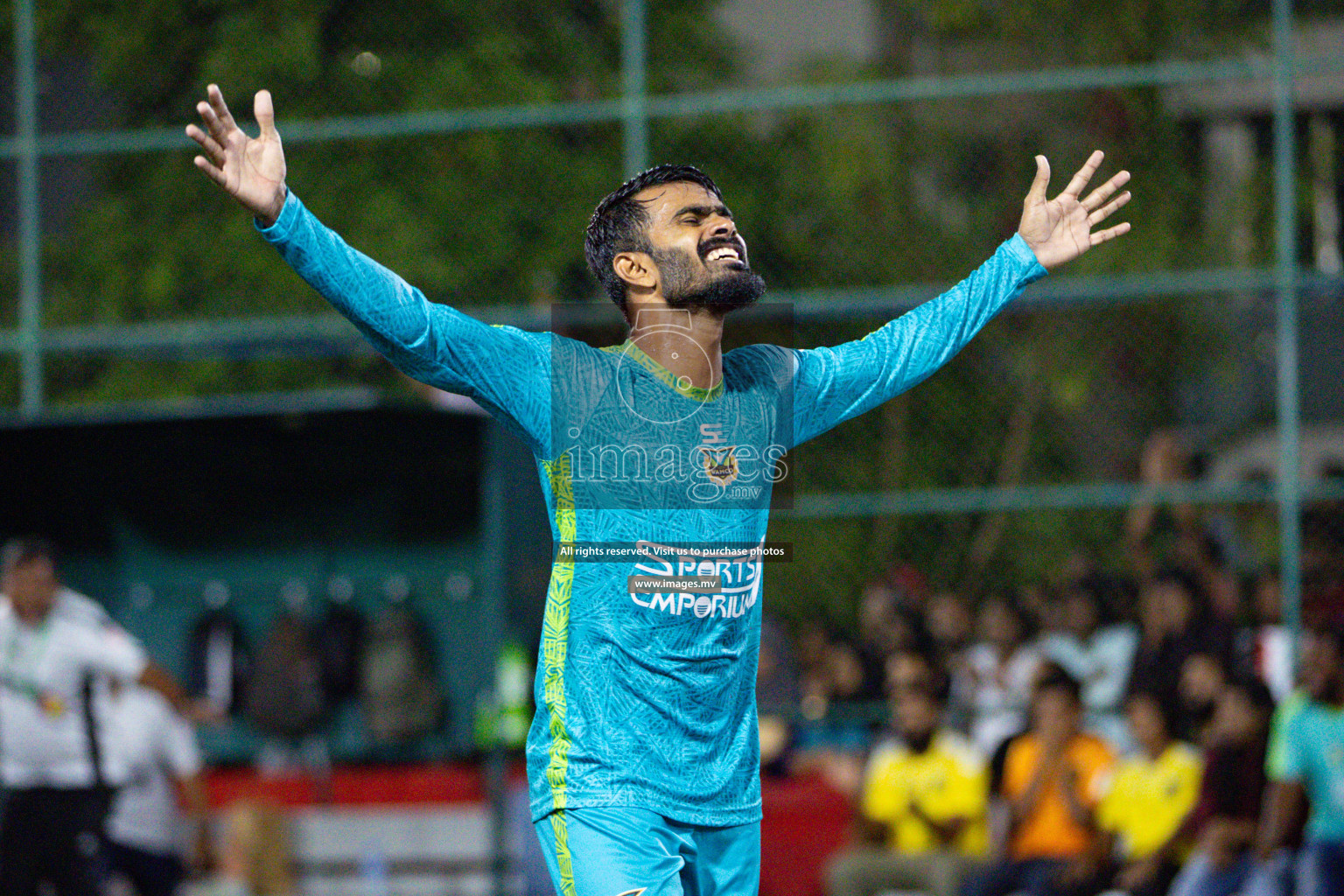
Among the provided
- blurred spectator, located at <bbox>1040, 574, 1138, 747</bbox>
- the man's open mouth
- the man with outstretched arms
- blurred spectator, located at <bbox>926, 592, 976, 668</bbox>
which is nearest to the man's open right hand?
A: the man with outstretched arms

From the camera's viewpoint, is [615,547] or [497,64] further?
→ [497,64]

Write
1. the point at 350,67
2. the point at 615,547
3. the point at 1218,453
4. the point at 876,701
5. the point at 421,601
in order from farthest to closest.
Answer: the point at 1218,453 < the point at 350,67 < the point at 421,601 < the point at 876,701 < the point at 615,547

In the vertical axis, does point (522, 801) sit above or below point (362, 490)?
below

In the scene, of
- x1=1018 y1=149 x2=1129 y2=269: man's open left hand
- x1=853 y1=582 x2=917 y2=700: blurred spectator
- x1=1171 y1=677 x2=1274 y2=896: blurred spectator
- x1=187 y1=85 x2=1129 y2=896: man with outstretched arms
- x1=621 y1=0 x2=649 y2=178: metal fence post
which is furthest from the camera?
x1=853 y1=582 x2=917 y2=700: blurred spectator

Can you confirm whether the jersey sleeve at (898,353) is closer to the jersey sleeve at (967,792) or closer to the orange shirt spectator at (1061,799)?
the orange shirt spectator at (1061,799)

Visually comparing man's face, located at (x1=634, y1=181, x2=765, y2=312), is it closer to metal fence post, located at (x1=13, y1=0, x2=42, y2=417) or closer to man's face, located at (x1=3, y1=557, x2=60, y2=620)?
man's face, located at (x1=3, y1=557, x2=60, y2=620)

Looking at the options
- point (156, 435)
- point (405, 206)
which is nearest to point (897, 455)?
point (405, 206)

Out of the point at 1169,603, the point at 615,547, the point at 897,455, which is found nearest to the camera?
the point at 615,547

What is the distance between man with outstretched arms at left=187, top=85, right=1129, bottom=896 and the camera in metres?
3.38

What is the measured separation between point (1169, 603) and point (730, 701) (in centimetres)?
559

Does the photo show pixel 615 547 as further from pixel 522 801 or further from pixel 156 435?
pixel 156 435

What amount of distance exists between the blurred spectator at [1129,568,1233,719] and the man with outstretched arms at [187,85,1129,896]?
209 inches

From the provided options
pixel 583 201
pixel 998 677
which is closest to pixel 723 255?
pixel 998 677

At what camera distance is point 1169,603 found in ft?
28.3
